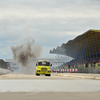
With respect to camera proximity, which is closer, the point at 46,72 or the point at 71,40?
the point at 46,72

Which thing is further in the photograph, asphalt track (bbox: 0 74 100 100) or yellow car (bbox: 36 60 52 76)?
yellow car (bbox: 36 60 52 76)

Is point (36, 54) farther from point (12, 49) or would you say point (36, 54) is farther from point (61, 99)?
point (61, 99)

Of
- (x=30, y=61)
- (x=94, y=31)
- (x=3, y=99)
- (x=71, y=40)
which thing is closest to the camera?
(x=3, y=99)

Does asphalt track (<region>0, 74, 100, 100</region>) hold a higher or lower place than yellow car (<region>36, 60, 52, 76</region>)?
lower

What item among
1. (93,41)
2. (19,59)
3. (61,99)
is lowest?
(61,99)

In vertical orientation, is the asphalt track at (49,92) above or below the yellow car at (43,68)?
below

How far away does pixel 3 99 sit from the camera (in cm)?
823

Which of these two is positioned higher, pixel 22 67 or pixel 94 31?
pixel 94 31

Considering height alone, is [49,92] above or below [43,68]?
below

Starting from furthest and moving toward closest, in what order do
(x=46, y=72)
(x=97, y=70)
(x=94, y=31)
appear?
1. (x=94, y=31)
2. (x=97, y=70)
3. (x=46, y=72)

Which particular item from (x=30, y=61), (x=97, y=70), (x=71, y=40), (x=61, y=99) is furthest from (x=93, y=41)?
(x=61, y=99)

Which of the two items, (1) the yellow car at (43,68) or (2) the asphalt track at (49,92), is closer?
(2) the asphalt track at (49,92)

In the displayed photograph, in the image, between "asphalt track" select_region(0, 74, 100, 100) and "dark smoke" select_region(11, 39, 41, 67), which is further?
"dark smoke" select_region(11, 39, 41, 67)

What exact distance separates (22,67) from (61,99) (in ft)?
226
